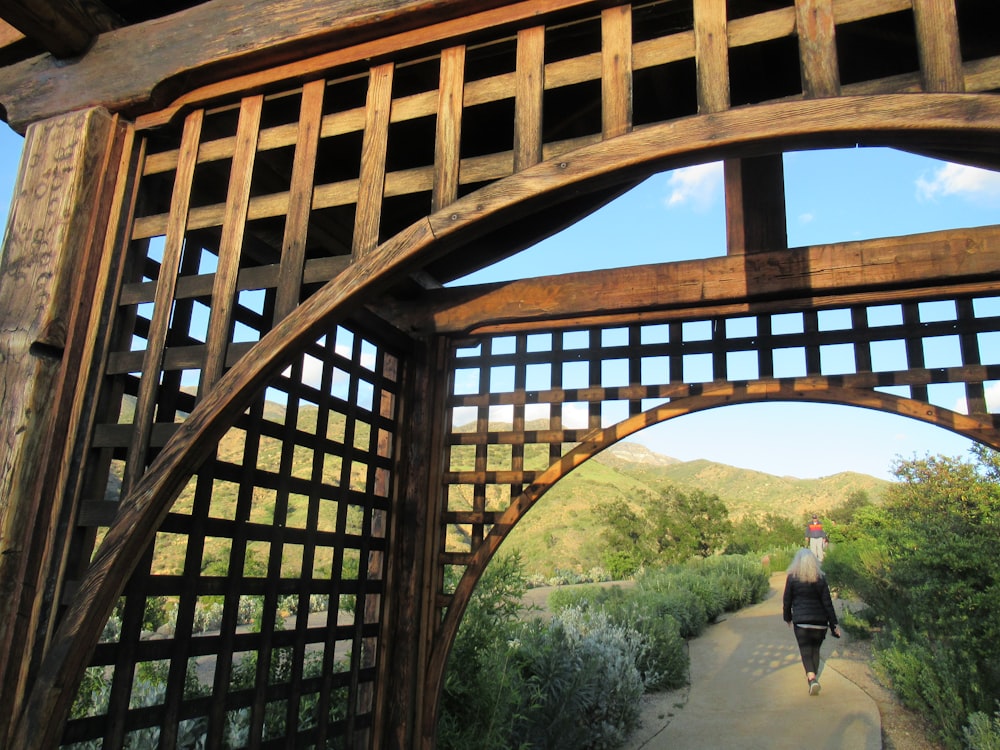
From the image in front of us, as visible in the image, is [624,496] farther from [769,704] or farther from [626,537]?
[769,704]

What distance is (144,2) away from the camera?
2533 millimetres

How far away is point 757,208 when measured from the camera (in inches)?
119

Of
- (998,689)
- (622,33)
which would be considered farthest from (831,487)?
(622,33)

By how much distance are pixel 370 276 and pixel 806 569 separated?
489 centimetres

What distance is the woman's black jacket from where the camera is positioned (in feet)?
18.0

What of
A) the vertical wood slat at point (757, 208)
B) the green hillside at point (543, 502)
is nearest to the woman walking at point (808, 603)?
the green hillside at point (543, 502)

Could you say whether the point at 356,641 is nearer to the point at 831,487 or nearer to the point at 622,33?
the point at 622,33

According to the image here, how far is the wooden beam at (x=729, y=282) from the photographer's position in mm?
2762

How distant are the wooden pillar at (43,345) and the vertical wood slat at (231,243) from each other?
446mm

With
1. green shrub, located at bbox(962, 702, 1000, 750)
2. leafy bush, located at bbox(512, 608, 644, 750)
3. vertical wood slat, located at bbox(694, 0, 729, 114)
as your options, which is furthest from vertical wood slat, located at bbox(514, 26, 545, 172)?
green shrub, located at bbox(962, 702, 1000, 750)

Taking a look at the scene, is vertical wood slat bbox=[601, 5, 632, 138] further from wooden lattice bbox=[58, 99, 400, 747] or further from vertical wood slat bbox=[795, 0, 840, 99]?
wooden lattice bbox=[58, 99, 400, 747]

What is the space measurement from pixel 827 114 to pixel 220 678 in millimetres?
2481

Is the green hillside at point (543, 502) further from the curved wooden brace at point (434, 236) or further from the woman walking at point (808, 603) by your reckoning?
the woman walking at point (808, 603)

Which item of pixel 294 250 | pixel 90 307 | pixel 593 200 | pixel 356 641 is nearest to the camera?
pixel 294 250
